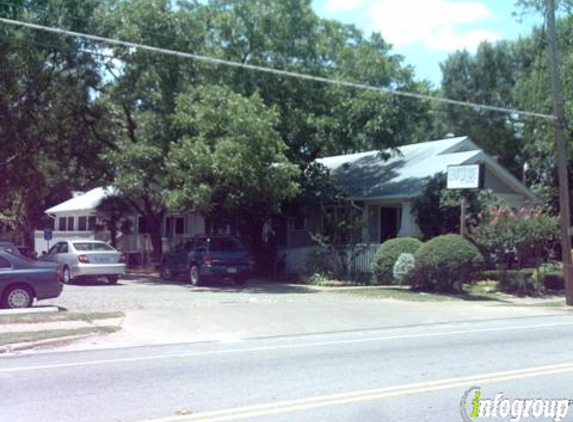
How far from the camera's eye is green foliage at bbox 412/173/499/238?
25703 millimetres

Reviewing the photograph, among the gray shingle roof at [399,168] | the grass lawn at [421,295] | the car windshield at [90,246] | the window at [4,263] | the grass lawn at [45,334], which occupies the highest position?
the gray shingle roof at [399,168]

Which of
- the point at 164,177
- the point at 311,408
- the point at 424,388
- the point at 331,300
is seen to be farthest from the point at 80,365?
the point at 164,177

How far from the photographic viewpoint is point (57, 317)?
14.9 meters

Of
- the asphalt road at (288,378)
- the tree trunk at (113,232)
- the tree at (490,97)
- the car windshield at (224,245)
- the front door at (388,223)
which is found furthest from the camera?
the tree at (490,97)

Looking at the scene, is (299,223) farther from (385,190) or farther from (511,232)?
(511,232)

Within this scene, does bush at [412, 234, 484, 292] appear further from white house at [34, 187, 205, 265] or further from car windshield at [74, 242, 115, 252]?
white house at [34, 187, 205, 265]

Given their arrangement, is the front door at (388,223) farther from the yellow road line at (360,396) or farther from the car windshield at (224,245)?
the yellow road line at (360,396)

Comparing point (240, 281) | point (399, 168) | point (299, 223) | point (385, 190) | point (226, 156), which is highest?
point (399, 168)

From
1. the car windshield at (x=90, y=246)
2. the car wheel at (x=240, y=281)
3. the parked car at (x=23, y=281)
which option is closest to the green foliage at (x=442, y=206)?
the car wheel at (x=240, y=281)

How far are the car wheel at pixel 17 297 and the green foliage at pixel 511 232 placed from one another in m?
13.8

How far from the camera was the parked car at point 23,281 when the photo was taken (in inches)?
623

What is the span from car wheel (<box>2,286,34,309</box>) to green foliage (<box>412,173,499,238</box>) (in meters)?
15.3

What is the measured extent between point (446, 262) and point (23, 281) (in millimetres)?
12043

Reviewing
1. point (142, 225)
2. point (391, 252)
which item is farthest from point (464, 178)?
point (142, 225)
